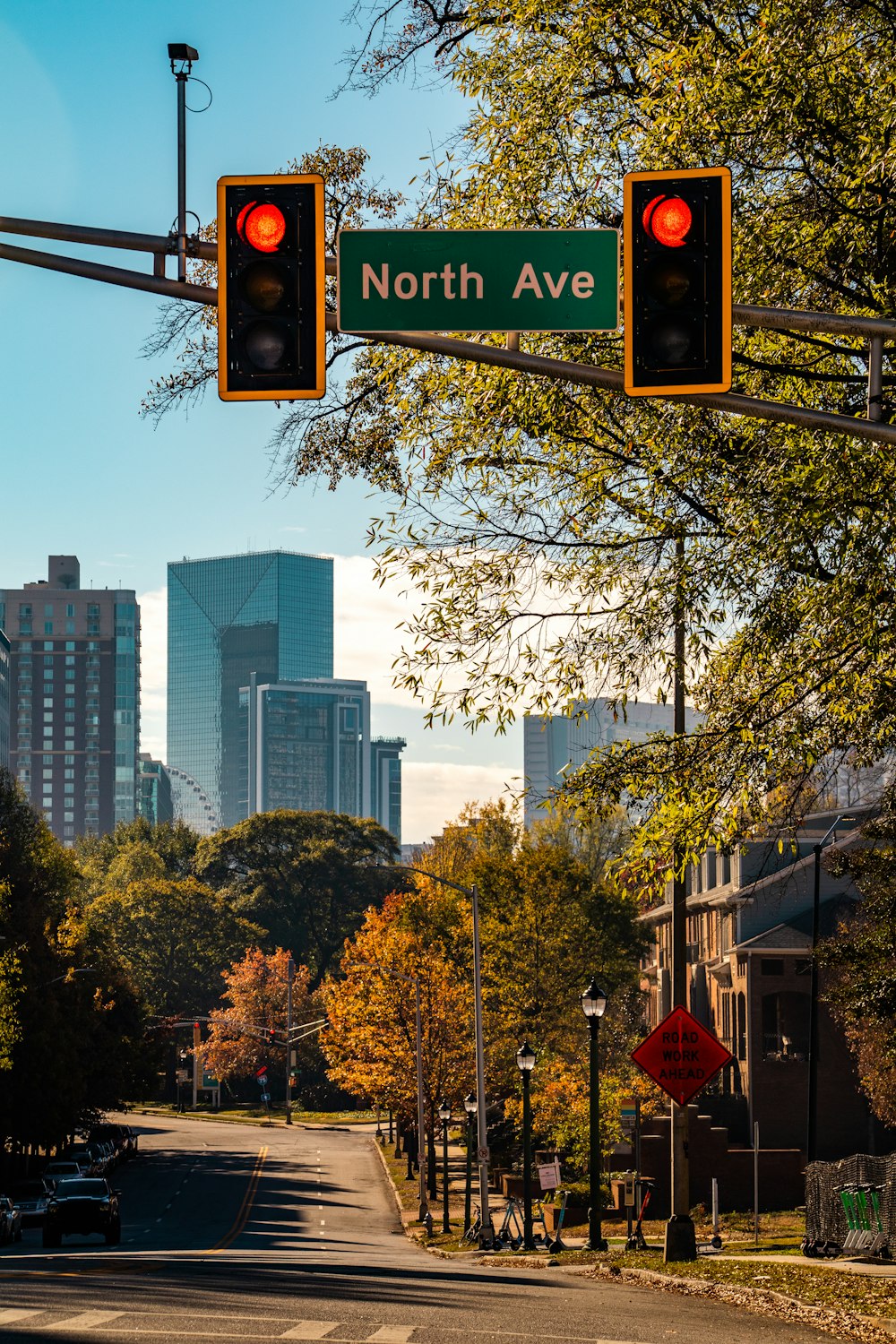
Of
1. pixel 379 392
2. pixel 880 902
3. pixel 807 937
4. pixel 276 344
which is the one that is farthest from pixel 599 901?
pixel 276 344

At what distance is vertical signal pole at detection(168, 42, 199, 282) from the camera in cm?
1092

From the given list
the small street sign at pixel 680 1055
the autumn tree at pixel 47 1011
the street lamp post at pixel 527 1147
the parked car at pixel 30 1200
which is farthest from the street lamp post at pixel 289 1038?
the small street sign at pixel 680 1055

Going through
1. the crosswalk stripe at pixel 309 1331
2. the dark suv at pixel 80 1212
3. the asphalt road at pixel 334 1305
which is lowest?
the dark suv at pixel 80 1212

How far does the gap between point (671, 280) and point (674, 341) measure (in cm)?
36

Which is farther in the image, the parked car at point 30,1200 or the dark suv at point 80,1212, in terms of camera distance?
the parked car at point 30,1200

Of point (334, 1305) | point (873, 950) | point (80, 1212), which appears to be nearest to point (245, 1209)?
point (80, 1212)

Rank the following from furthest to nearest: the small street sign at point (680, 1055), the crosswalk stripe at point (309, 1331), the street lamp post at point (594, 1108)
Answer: the street lamp post at point (594, 1108) → the small street sign at point (680, 1055) → the crosswalk stripe at point (309, 1331)

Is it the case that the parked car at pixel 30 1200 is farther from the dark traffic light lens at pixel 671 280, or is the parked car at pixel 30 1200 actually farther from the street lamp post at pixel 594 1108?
the dark traffic light lens at pixel 671 280

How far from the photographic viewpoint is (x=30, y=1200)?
4844 centimetres

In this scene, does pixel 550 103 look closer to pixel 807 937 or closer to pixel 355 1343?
pixel 355 1343

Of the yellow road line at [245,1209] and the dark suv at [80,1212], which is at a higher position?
the dark suv at [80,1212]

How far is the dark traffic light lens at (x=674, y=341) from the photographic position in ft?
32.8

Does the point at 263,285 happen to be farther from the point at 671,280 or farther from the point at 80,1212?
the point at 80,1212

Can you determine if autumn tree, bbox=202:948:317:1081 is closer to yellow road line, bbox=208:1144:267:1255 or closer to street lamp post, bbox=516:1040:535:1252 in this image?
yellow road line, bbox=208:1144:267:1255
